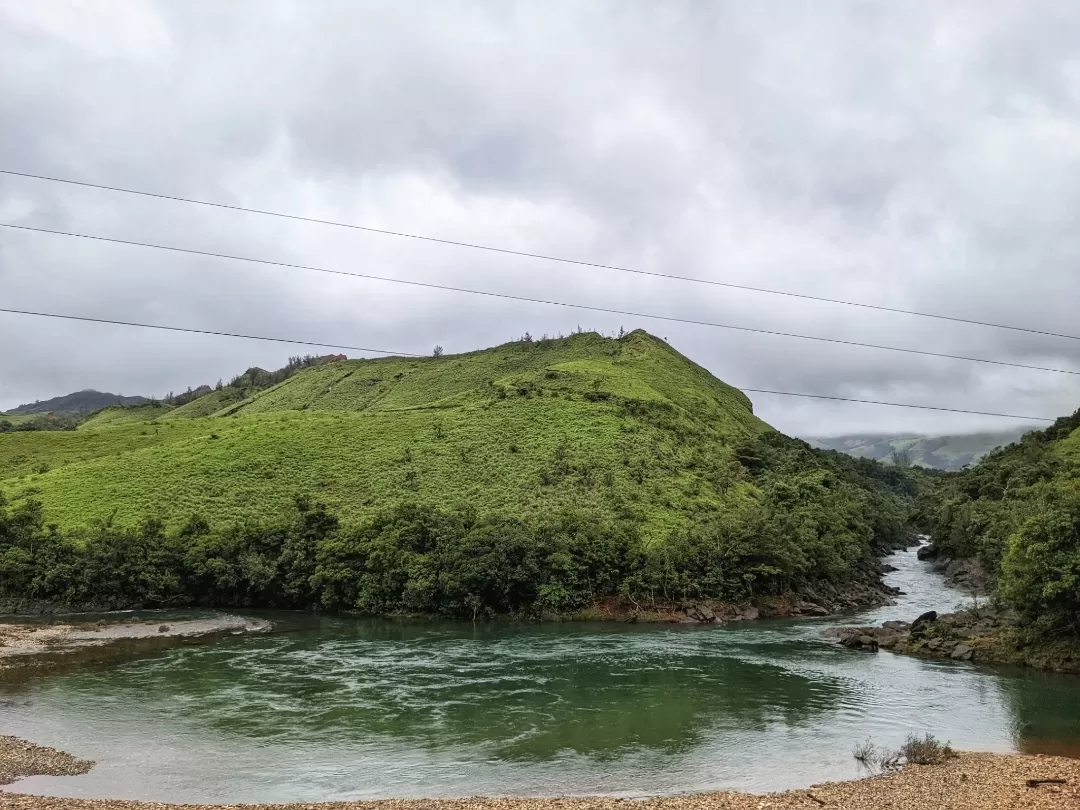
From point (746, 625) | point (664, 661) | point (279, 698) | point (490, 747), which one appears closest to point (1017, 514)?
point (746, 625)

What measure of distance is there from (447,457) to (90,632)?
138 feet

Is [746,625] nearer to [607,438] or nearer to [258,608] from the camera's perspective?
[607,438]

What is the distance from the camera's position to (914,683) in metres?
40.0

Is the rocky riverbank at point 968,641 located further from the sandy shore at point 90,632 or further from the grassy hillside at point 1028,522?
the sandy shore at point 90,632

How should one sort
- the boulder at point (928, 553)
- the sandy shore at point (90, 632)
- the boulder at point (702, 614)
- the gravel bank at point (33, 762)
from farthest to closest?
1. the boulder at point (928, 553)
2. the boulder at point (702, 614)
3. the sandy shore at point (90, 632)
4. the gravel bank at point (33, 762)

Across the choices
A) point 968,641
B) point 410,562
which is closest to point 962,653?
point 968,641

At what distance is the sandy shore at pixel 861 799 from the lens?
68.5 feet

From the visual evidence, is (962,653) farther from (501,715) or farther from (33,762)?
(33,762)

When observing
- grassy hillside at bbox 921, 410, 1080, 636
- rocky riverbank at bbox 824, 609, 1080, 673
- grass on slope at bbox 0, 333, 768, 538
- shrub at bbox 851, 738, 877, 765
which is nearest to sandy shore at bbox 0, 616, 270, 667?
grass on slope at bbox 0, 333, 768, 538

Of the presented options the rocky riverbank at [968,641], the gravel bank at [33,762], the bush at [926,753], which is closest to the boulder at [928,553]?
the rocky riverbank at [968,641]

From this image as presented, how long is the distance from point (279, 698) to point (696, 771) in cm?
2111

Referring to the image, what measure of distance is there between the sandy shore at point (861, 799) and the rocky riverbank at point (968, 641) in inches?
812

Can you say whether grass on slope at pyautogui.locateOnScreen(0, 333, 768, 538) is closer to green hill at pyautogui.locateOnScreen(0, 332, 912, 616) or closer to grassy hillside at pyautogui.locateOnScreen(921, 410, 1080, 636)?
green hill at pyautogui.locateOnScreen(0, 332, 912, 616)

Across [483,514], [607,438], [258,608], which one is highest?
[607,438]
